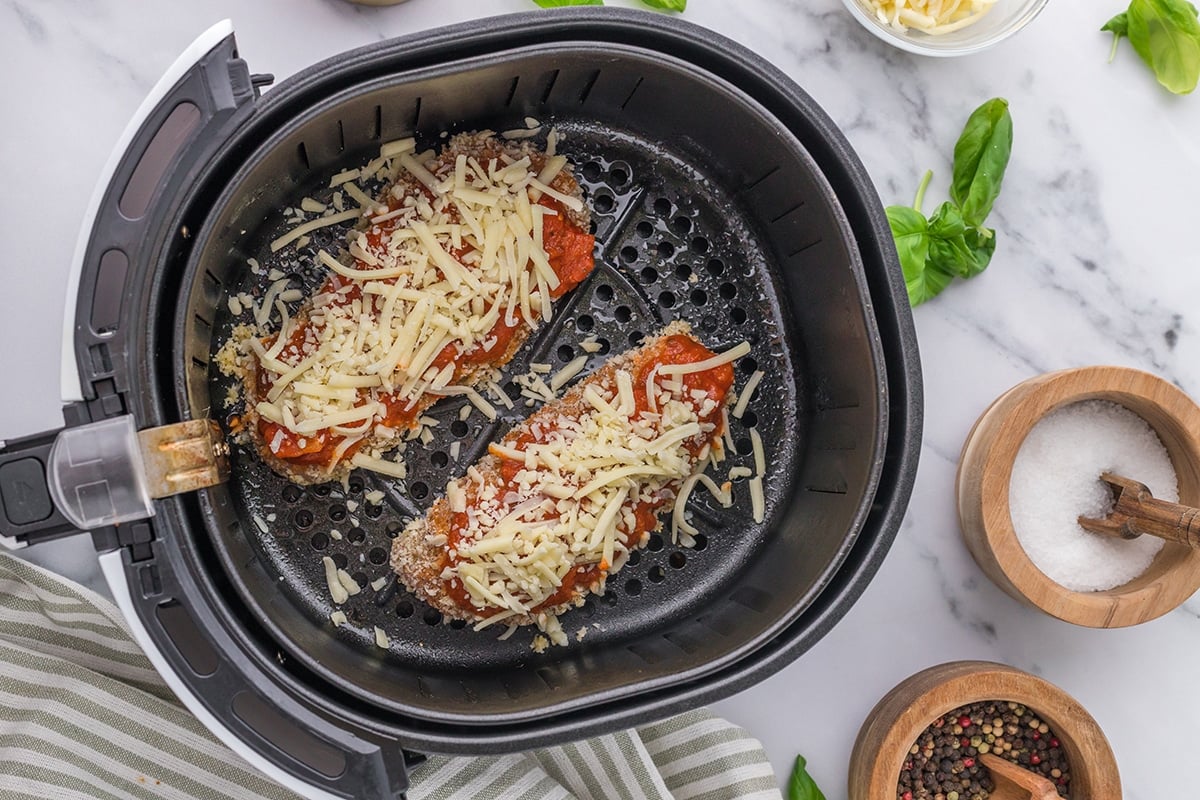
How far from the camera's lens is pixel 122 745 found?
1460 millimetres

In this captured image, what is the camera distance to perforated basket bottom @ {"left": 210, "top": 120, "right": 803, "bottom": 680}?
1.48 m

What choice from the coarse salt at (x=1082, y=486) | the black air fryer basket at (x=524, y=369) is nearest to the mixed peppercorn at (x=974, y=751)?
the coarse salt at (x=1082, y=486)

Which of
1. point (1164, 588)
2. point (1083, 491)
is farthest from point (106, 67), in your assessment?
point (1164, 588)

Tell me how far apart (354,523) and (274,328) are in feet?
0.98

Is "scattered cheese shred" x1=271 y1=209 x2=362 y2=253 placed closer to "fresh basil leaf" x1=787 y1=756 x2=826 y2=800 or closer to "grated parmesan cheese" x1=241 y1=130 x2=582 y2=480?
"grated parmesan cheese" x1=241 y1=130 x2=582 y2=480

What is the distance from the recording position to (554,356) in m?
1.53

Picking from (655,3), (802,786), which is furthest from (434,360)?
(802,786)

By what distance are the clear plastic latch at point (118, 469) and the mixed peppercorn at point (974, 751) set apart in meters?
1.12

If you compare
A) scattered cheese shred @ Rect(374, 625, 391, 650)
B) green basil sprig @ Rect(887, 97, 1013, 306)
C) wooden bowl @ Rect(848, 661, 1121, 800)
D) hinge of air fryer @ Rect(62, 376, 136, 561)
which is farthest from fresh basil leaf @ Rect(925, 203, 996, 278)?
hinge of air fryer @ Rect(62, 376, 136, 561)

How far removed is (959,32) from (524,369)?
862mm

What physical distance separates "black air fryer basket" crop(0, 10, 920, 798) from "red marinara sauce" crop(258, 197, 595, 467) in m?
0.05

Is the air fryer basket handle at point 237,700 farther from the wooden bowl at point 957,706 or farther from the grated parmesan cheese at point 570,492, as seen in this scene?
the wooden bowl at point 957,706

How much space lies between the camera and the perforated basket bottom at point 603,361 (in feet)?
4.85

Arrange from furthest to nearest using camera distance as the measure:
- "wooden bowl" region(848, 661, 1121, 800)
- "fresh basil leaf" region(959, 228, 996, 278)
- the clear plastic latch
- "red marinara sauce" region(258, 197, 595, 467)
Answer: "fresh basil leaf" region(959, 228, 996, 278) → "wooden bowl" region(848, 661, 1121, 800) → "red marinara sauce" region(258, 197, 595, 467) → the clear plastic latch
